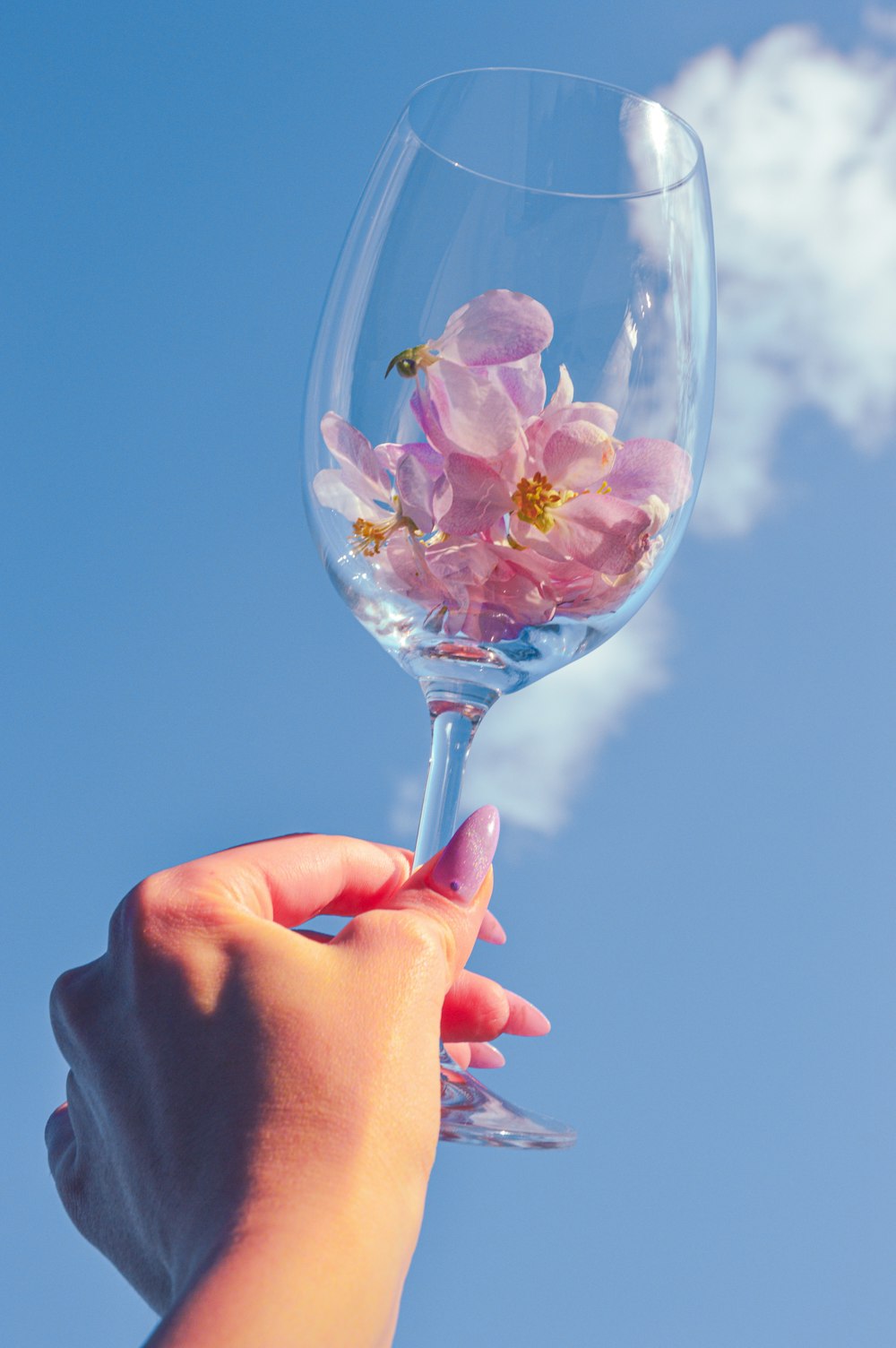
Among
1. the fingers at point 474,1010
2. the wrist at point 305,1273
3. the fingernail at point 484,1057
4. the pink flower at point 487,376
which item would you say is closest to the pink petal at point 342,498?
the pink flower at point 487,376

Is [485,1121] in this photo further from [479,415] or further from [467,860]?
[479,415]

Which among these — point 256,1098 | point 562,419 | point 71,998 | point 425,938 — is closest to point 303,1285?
point 256,1098

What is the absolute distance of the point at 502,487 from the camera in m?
1.10

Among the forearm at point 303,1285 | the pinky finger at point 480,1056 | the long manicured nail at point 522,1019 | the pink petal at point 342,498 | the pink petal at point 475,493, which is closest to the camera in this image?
the forearm at point 303,1285

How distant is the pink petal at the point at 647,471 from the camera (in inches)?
46.6

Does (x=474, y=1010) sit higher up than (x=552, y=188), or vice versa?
(x=552, y=188)

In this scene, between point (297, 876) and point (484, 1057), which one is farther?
point (484, 1057)

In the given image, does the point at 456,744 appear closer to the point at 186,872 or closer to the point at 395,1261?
the point at 186,872

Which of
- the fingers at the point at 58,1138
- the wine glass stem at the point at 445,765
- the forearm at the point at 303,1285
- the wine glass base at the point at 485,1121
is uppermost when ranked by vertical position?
the wine glass stem at the point at 445,765

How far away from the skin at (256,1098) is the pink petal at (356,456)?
39cm

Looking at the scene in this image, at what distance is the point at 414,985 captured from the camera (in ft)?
3.11

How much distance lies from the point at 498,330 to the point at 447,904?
540mm

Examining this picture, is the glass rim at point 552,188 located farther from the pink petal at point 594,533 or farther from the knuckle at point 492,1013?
the knuckle at point 492,1013

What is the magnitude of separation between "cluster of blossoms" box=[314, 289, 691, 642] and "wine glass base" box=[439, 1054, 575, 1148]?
47 cm
